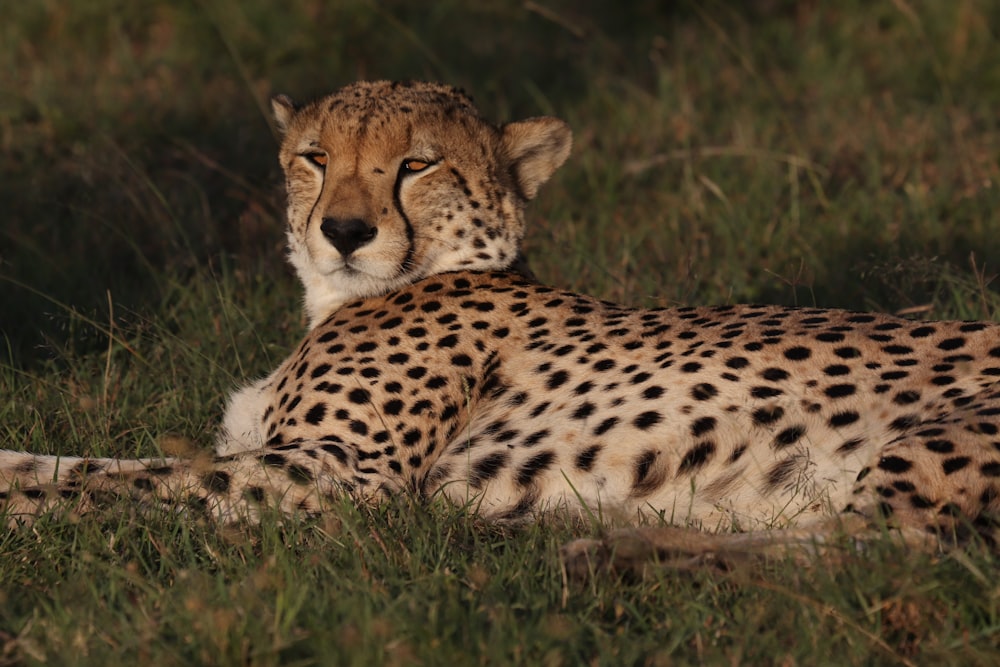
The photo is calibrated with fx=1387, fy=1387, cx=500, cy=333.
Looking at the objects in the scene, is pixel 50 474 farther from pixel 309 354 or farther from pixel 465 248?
pixel 465 248

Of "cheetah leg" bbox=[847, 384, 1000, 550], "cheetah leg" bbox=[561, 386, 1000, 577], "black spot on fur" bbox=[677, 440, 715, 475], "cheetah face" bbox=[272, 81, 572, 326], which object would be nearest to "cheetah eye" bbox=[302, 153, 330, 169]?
"cheetah face" bbox=[272, 81, 572, 326]

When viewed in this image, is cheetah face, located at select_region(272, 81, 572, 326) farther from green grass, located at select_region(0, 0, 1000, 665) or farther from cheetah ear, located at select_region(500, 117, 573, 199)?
green grass, located at select_region(0, 0, 1000, 665)

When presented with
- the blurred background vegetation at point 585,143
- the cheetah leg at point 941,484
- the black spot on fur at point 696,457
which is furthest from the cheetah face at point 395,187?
the cheetah leg at point 941,484

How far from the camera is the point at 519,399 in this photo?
12.1 feet

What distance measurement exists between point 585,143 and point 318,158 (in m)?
2.75

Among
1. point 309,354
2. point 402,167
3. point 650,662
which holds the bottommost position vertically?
point 650,662

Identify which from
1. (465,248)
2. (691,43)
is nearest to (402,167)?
(465,248)

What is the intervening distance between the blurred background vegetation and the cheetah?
0.79m

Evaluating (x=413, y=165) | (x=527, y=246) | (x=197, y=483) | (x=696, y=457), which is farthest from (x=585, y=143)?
(x=197, y=483)

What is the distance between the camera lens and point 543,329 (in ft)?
12.8

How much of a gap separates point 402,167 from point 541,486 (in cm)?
113

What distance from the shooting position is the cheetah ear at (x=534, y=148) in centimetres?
442

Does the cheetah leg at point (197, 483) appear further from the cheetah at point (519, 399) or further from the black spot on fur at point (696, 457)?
the black spot on fur at point (696, 457)

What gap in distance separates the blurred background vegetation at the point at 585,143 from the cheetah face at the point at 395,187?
0.78 metres
